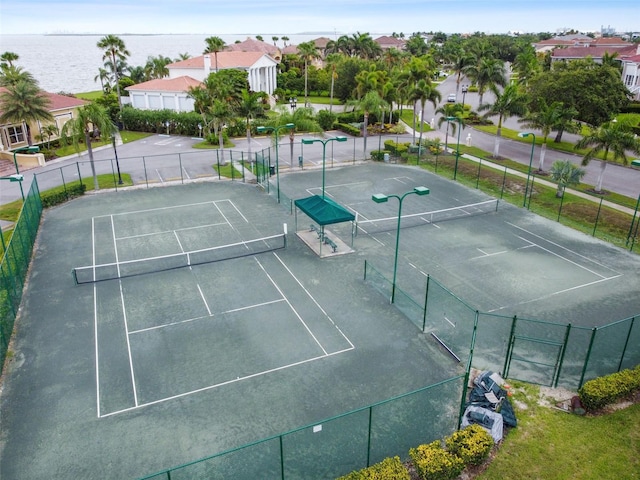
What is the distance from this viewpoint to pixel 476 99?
8831 cm

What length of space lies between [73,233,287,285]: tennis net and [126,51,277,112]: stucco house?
4122 centimetres

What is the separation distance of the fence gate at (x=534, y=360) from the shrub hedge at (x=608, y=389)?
1160mm

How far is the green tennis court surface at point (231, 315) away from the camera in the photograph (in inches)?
573

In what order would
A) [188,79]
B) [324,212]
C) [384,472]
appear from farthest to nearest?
1. [188,79]
2. [324,212]
3. [384,472]

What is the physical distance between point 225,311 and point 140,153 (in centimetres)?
3375

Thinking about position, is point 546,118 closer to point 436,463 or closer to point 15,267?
point 436,463

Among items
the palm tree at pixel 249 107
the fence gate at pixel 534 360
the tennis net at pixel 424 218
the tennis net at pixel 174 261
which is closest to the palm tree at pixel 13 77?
the palm tree at pixel 249 107

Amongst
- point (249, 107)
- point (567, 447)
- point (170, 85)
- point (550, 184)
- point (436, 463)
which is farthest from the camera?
point (170, 85)

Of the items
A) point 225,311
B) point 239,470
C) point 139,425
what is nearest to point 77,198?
point 225,311

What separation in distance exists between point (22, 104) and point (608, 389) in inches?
1914

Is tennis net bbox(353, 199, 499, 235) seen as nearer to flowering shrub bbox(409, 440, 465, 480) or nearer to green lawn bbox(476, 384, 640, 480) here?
green lawn bbox(476, 384, 640, 480)

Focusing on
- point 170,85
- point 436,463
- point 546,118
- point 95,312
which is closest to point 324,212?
point 95,312

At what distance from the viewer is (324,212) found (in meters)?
26.1

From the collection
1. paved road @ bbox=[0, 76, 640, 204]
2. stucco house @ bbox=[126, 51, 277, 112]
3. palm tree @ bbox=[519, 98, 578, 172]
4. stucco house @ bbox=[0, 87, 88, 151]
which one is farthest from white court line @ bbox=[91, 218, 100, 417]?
stucco house @ bbox=[126, 51, 277, 112]
